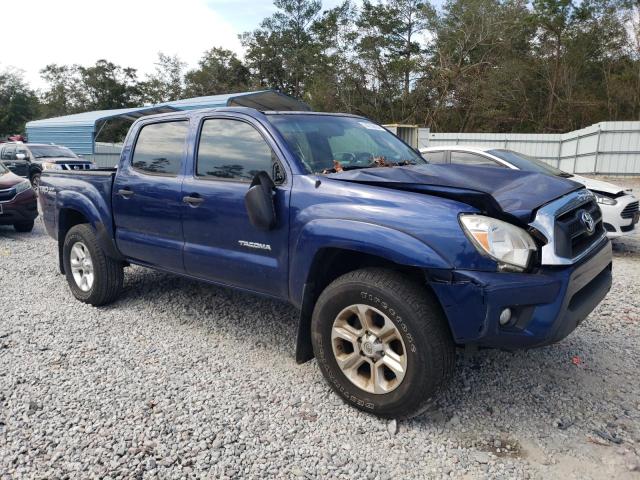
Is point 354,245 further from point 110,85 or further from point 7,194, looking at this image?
point 110,85

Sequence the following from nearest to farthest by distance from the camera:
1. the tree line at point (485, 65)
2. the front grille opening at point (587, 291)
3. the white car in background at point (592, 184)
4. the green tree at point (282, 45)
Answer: the front grille opening at point (587, 291), the white car in background at point (592, 184), the tree line at point (485, 65), the green tree at point (282, 45)

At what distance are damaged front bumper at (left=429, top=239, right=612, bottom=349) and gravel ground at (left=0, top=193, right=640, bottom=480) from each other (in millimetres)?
620

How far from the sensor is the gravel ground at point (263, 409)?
8.36 ft

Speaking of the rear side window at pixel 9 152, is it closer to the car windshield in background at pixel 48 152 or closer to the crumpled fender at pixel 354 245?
the car windshield in background at pixel 48 152

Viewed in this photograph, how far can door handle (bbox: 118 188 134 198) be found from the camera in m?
4.27

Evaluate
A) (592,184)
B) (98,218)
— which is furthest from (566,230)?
(592,184)

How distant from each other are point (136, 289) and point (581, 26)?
30.7 metres

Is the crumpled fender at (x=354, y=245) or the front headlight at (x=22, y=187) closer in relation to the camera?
the crumpled fender at (x=354, y=245)

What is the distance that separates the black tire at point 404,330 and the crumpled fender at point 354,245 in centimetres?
17

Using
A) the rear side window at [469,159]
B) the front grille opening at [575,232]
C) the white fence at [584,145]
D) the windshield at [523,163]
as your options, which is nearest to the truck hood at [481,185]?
the front grille opening at [575,232]

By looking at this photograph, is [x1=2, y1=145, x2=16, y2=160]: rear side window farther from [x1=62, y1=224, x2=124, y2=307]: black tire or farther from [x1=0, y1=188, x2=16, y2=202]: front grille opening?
[x1=62, y1=224, x2=124, y2=307]: black tire

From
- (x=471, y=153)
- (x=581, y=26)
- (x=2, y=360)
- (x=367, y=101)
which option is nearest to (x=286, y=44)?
(x=367, y=101)

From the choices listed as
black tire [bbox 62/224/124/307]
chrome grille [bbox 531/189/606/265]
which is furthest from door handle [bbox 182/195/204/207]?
chrome grille [bbox 531/189/606/265]

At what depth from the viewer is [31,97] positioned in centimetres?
5931
